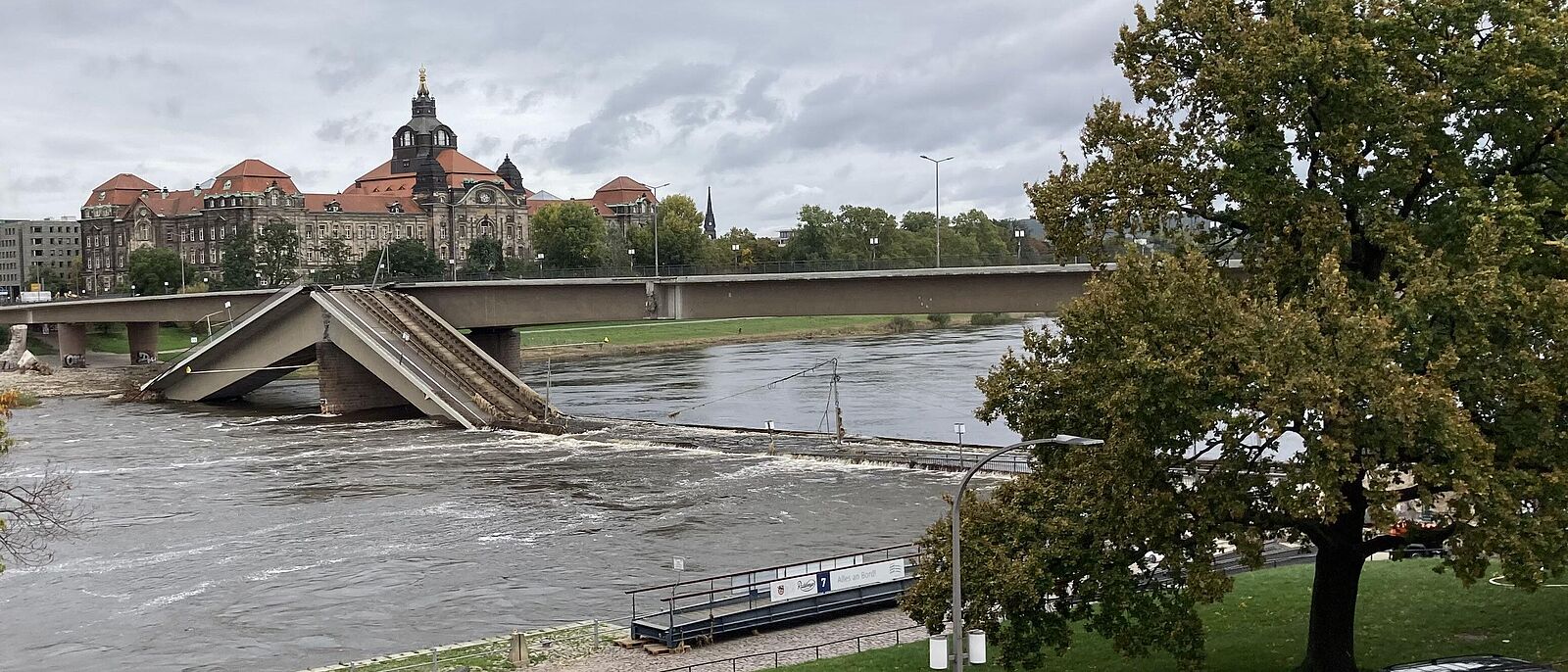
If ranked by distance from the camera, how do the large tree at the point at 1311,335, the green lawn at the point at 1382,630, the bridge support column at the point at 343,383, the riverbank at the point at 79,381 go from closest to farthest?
the large tree at the point at 1311,335 < the green lawn at the point at 1382,630 < the bridge support column at the point at 343,383 < the riverbank at the point at 79,381

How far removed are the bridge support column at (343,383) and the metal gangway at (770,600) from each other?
5289 cm

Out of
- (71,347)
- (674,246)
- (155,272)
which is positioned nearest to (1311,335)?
(71,347)

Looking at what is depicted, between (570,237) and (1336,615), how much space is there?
516ft

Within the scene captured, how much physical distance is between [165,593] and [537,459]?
25.5 metres

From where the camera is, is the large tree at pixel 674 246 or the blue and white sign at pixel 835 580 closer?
the blue and white sign at pixel 835 580

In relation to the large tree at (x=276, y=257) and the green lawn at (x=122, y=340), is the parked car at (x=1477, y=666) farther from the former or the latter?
the large tree at (x=276, y=257)

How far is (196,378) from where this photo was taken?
92812 millimetres

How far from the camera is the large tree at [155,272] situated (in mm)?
169625

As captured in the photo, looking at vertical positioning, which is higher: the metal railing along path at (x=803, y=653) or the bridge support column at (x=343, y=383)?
the bridge support column at (x=343, y=383)

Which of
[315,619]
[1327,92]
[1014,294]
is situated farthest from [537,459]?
[1327,92]

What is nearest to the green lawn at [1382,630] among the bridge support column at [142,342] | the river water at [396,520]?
the river water at [396,520]

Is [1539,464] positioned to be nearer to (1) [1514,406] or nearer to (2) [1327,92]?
(1) [1514,406]

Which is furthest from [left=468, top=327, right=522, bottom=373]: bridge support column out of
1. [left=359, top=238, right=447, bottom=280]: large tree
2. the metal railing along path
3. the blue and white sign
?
the metal railing along path

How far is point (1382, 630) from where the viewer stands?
83.3 ft
